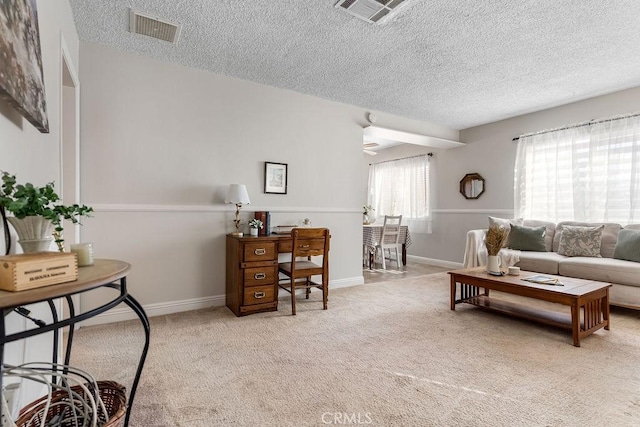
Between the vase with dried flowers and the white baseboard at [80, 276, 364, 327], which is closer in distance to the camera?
the white baseboard at [80, 276, 364, 327]

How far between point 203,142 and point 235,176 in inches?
18.0

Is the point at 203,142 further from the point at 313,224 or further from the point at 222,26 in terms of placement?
the point at 313,224

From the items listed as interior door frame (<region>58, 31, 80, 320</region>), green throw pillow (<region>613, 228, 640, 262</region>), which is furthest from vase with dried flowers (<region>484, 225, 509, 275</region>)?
interior door frame (<region>58, 31, 80, 320</region>)

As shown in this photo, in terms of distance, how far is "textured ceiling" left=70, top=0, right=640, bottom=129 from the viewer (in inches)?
87.4

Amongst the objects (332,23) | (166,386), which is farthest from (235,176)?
(166,386)

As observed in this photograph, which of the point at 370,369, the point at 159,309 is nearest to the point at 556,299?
the point at 370,369

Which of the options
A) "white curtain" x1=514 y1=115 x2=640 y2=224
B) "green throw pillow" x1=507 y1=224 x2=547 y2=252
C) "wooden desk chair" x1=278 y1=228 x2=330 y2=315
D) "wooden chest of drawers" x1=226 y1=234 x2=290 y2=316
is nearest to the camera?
"wooden chest of drawers" x1=226 y1=234 x2=290 y2=316

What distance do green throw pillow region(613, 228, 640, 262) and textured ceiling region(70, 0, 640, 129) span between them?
1.68 metres

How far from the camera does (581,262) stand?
329 cm

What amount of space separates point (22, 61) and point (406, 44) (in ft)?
8.34

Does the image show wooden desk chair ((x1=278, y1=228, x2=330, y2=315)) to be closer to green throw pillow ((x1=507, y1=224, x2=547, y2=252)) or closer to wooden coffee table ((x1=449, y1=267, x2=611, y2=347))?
wooden coffee table ((x1=449, y1=267, x2=611, y2=347))

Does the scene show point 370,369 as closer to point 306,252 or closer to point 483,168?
point 306,252

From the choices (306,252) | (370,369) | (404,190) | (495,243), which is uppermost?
(404,190)

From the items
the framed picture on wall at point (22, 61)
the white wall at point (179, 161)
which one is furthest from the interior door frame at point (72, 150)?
the framed picture on wall at point (22, 61)
